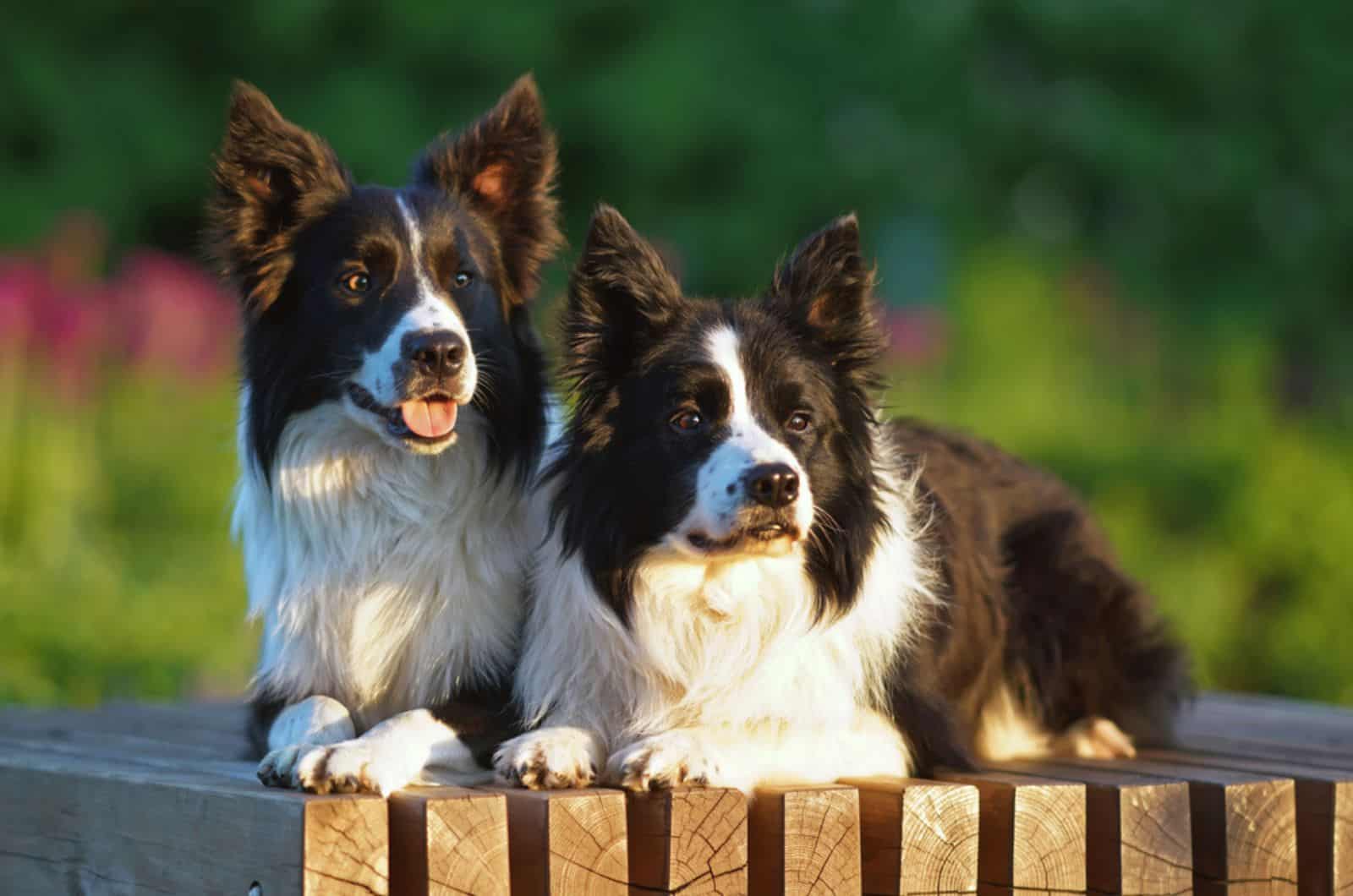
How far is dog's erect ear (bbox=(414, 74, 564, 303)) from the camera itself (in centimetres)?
450

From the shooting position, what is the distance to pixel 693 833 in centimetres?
361

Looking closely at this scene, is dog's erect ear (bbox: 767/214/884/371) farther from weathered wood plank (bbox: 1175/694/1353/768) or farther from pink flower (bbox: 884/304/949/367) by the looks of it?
pink flower (bbox: 884/304/949/367)

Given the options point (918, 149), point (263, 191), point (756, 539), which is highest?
point (918, 149)

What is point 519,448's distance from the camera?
4.38 m

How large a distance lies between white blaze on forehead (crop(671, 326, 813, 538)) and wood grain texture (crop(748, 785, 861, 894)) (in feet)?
1.89

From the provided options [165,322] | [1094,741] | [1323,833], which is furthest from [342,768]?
[165,322]

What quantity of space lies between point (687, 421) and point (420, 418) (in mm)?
626

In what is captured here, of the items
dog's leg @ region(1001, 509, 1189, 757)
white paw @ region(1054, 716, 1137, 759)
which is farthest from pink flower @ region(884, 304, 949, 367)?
white paw @ region(1054, 716, 1137, 759)

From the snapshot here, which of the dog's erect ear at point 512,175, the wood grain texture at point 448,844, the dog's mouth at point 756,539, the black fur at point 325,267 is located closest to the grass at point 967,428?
the dog's erect ear at point 512,175

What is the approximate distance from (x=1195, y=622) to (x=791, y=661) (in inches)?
202

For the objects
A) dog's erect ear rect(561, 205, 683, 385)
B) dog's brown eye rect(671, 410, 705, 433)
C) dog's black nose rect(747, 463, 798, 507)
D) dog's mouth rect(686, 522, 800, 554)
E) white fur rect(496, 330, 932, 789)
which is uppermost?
dog's erect ear rect(561, 205, 683, 385)

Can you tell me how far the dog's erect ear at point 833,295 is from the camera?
4188 mm

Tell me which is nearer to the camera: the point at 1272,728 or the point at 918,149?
the point at 1272,728

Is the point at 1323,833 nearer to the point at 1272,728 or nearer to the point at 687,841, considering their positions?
the point at 1272,728
